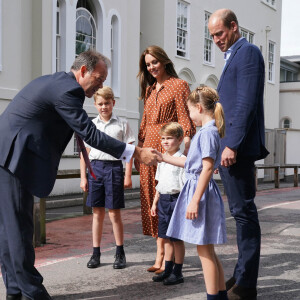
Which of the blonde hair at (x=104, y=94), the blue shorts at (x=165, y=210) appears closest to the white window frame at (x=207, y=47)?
the blonde hair at (x=104, y=94)

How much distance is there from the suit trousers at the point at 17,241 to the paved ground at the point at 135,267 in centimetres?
57

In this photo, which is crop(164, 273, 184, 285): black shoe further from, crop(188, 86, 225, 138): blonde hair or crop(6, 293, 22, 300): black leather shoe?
crop(188, 86, 225, 138): blonde hair

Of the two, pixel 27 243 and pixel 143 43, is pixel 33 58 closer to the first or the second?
pixel 143 43

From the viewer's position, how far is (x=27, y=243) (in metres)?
3.70

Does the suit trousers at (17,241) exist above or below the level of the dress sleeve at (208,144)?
below

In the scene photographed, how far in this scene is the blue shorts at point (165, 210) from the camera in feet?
15.4

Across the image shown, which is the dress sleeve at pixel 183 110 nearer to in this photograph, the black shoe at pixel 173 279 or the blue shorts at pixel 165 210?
the blue shorts at pixel 165 210

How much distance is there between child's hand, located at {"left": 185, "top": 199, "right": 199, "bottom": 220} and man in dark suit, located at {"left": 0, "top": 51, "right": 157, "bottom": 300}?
0.70 m

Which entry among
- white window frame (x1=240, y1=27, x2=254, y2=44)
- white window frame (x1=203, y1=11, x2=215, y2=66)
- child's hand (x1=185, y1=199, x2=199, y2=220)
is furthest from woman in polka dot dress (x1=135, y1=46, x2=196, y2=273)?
white window frame (x1=240, y1=27, x2=254, y2=44)

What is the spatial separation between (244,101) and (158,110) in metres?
1.21

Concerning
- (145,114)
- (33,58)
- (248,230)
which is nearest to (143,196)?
(145,114)

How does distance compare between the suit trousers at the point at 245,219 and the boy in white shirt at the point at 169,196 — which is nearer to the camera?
the suit trousers at the point at 245,219

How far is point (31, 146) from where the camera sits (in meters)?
3.61

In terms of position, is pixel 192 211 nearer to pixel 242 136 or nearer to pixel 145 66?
pixel 242 136
